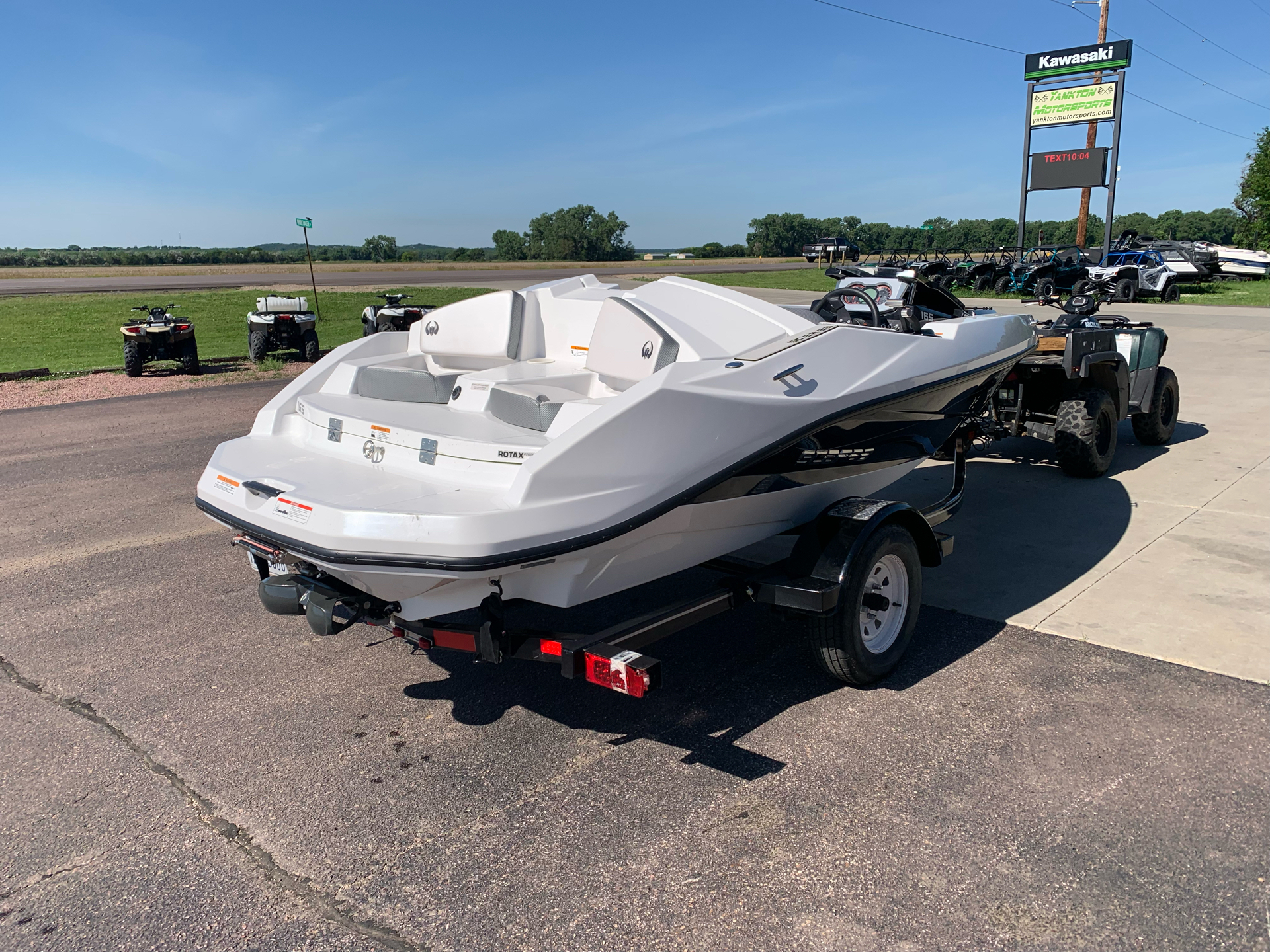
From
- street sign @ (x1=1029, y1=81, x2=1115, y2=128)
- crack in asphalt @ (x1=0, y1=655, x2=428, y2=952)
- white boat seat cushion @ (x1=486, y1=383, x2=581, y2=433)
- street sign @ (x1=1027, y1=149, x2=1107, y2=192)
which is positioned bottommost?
crack in asphalt @ (x1=0, y1=655, x2=428, y2=952)

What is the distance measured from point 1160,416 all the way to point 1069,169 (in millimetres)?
25250

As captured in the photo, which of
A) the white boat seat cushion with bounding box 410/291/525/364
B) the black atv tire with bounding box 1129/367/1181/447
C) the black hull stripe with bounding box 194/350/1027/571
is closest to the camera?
the black hull stripe with bounding box 194/350/1027/571

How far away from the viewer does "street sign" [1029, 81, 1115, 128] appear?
1162 inches

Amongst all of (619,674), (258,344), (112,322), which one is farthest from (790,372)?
(112,322)

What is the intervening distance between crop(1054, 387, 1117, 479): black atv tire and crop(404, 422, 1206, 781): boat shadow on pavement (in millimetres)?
984

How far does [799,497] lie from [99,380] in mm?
14163

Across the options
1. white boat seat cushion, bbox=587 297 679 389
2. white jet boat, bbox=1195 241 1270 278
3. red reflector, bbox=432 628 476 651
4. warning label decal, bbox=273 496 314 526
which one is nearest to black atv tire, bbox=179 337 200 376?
white boat seat cushion, bbox=587 297 679 389

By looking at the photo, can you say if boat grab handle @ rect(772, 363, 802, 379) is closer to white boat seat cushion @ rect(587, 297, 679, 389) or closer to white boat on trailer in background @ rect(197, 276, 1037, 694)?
white boat on trailer in background @ rect(197, 276, 1037, 694)

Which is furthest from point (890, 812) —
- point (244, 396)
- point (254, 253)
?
point (254, 253)

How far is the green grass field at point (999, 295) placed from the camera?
2641 centimetres

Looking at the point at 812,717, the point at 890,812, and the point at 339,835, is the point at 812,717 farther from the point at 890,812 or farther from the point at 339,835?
the point at 339,835

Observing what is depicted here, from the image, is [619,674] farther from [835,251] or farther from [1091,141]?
[835,251]

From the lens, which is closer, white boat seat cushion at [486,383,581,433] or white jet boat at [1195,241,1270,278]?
white boat seat cushion at [486,383,581,433]

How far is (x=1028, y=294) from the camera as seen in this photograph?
84.5 feet
